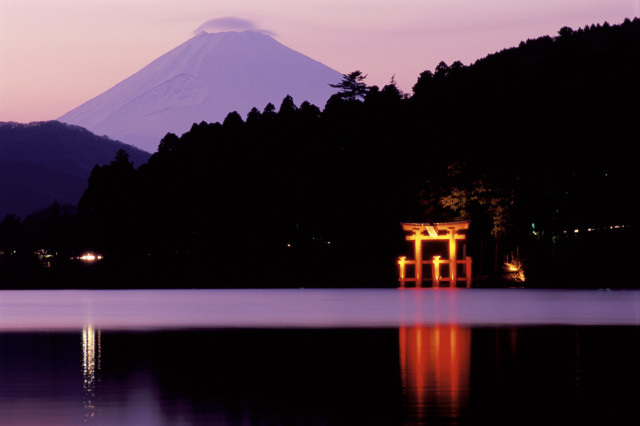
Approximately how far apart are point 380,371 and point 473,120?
39746mm

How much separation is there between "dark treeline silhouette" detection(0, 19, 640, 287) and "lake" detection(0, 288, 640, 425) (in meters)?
25.8

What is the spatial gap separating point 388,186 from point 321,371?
43523mm

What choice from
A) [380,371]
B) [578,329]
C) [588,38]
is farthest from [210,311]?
[588,38]

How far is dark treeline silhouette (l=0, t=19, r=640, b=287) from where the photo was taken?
4931 cm

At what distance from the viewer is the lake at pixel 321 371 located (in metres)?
9.17

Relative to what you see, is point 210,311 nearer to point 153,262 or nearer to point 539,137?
point 539,137

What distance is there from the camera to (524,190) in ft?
162

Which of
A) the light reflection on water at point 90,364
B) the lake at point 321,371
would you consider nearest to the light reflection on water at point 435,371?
the lake at point 321,371

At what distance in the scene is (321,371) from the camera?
1261 cm

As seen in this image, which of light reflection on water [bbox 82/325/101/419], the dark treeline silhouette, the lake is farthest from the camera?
the dark treeline silhouette

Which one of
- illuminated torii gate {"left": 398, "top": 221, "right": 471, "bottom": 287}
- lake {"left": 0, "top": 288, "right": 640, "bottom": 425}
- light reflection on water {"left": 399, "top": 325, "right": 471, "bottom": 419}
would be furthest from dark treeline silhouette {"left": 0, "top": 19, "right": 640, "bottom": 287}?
light reflection on water {"left": 399, "top": 325, "right": 471, "bottom": 419}

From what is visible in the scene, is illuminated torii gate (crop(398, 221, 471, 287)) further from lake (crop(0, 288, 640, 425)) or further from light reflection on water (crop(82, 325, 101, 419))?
light reflection on water (crop(82, 325, 101, 419))

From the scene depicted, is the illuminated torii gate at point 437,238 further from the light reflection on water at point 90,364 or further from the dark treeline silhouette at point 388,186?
the light reflection on water at point 90,364

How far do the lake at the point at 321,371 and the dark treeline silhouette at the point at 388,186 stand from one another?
84.5 feet
